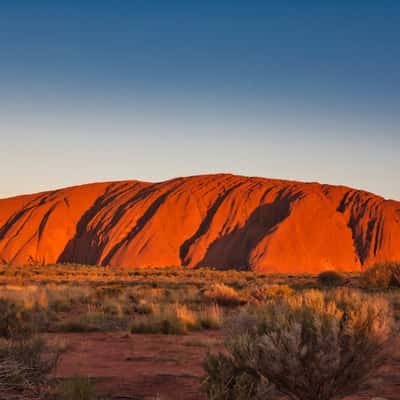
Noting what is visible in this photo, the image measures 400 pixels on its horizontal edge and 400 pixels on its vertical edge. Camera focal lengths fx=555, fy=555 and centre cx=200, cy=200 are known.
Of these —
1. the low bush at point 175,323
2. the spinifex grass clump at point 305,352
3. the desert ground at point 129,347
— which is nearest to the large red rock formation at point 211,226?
the desert ground at point 129,347

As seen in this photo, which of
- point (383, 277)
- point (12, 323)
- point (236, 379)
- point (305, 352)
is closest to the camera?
point (305, 352)

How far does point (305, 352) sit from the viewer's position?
4.98 m

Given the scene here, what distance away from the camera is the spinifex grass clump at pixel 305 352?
5.04 meters

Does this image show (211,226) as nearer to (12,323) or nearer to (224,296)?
(224,296)

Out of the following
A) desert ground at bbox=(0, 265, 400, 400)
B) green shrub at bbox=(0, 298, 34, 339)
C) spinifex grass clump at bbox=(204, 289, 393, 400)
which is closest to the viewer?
spinifex grass clump at bbox=(204, 289, 393, 400)

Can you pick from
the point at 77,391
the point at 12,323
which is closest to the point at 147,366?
the point at 77,391

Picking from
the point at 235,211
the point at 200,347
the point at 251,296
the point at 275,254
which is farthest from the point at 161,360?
the point at 235,211

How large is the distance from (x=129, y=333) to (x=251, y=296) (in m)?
5.89

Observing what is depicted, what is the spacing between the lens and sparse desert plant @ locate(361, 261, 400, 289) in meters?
23.9

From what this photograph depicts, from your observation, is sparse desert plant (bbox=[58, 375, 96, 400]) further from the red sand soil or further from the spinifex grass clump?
the spinifex grass clump

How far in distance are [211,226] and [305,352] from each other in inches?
1890

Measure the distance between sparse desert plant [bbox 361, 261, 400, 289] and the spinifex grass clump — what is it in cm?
1938

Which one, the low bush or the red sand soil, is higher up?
the red sand soil

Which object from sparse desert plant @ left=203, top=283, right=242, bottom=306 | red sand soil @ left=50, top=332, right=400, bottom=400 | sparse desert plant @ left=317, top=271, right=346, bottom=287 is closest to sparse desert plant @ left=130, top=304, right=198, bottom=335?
red sand soil @ left=50, top=332, right=400, bottom=400
